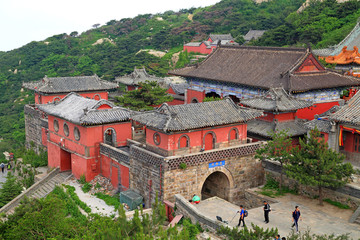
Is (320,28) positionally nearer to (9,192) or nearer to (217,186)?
(217,186)

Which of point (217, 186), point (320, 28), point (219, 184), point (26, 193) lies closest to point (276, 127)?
point (219, 184)

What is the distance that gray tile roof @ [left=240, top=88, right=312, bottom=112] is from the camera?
81.8 feet

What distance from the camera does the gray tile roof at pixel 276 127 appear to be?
977 inches

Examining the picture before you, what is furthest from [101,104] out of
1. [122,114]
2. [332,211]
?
[332,211]

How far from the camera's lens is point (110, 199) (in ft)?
74.9

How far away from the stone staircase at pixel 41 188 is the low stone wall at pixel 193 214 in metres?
9.75

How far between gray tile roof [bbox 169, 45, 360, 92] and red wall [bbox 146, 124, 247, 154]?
633 centimetres

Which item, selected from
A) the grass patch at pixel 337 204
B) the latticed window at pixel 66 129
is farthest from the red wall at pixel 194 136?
the latticed window at pixel 66 129

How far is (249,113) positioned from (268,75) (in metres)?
7.77

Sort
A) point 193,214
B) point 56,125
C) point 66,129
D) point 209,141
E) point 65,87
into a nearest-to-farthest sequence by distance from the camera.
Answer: point 193,214 → point 209,141 → point 66,129 → point 56,125 → point 65,87

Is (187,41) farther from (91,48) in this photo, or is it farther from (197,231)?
(197,231)

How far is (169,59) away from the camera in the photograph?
2864 inches

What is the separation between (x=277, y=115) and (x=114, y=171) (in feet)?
34.0

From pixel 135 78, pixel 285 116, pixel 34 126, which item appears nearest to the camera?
pixel 285 116
